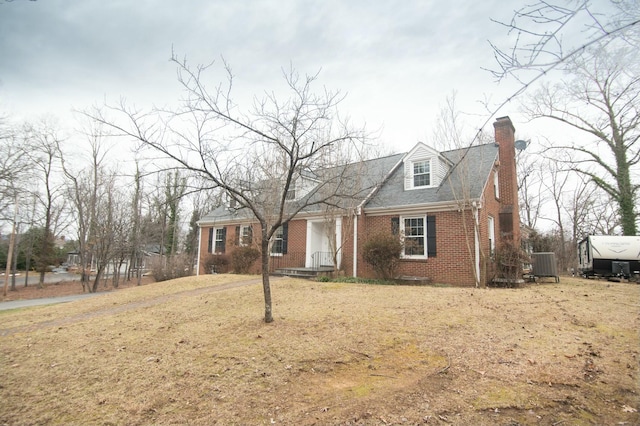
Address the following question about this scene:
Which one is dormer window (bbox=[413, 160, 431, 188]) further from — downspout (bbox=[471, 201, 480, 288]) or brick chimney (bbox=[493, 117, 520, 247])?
brick chimney (bbox=[493, 117, 520, 247])

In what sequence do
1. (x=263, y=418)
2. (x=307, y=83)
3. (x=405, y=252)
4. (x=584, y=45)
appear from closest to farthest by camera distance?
1. (x=584, y=45)
2. (x=263, y=418)
3. (x=307, y=83)
4. (x=405, y=252)

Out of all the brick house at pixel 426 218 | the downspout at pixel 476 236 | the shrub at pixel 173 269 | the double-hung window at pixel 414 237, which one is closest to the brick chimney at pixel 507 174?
the brick house at pixel 426 218

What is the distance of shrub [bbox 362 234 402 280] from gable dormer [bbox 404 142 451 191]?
128 inches

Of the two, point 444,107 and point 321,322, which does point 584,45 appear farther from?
point 444,107

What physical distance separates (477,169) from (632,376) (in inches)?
418

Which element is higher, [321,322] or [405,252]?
[405,252]

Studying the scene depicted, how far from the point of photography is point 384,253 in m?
11.2

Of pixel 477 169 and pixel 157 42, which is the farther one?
pixel 477 169

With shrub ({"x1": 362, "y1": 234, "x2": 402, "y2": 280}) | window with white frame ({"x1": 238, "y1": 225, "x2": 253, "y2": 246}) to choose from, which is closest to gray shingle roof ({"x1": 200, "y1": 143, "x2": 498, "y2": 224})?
window with white frame ({"x1": 238, "y1": 225, "x2": 253, "y2": 246})

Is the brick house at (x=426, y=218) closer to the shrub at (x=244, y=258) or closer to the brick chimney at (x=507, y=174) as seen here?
the brick chimney at (x=507, y=174)

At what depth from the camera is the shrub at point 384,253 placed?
11.2m

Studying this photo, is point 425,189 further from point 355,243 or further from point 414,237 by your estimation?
point 355,243

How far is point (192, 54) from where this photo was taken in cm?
550

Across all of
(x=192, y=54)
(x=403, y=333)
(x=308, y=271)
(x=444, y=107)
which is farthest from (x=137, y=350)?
(x=444, y=107)
